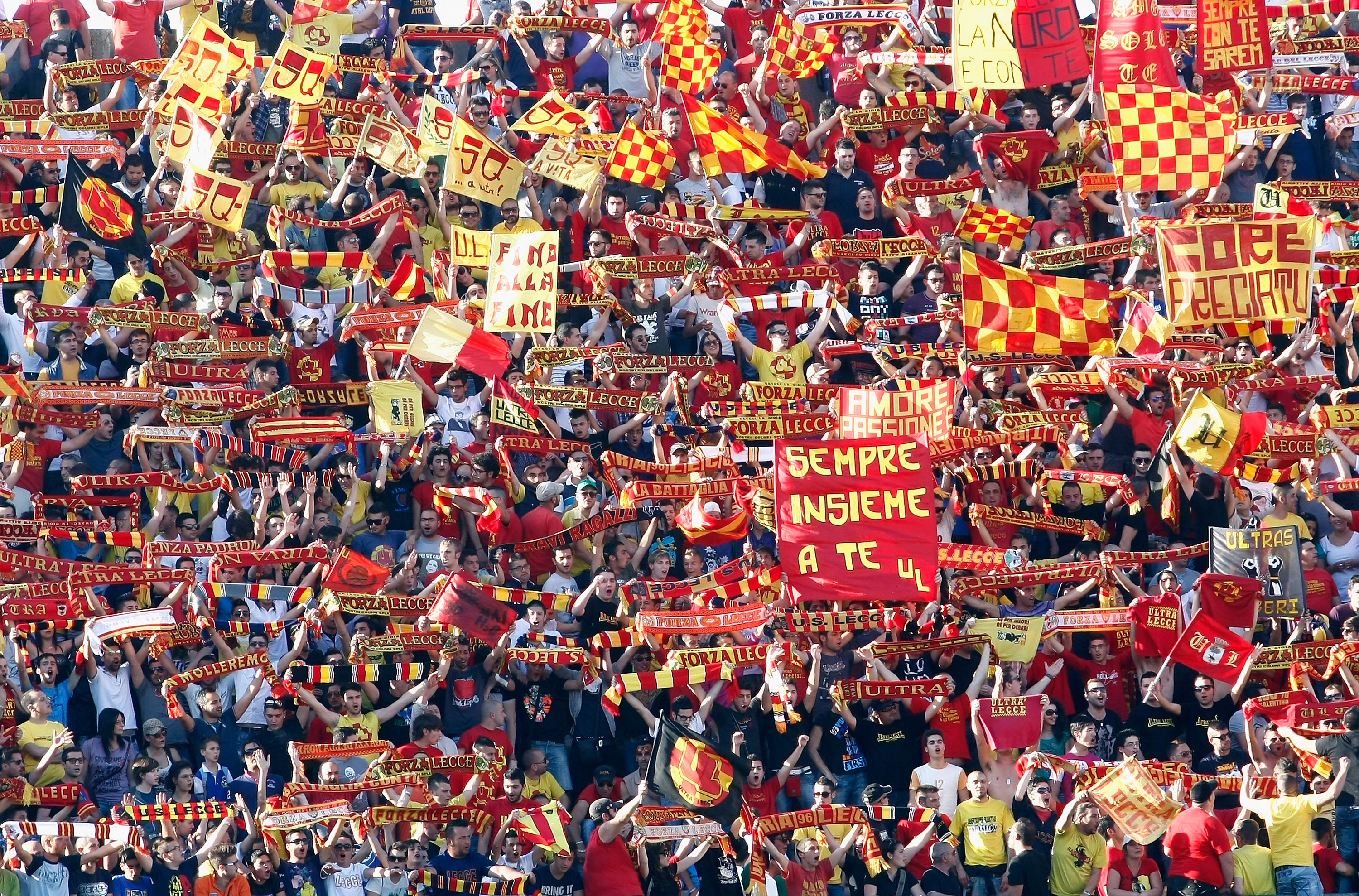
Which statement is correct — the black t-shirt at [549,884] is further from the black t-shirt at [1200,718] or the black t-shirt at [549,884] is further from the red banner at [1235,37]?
the red banner at [1235,37]

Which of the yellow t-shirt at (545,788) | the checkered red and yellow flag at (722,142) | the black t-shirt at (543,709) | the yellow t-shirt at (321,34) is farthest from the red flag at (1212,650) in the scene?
the yellow t-shirt at (321,34)

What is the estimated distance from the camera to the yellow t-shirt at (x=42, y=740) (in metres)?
18.0

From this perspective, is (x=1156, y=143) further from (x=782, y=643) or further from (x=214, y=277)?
(x=214, y=277)

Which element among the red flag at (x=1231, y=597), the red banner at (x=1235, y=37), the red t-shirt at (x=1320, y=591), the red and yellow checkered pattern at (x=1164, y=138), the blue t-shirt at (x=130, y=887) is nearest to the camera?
the blue t-shirt at (x=130, y=887)

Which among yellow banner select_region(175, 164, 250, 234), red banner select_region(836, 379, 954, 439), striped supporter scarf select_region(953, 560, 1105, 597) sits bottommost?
striped supporter scarf select_region(953, 560, 1105, 597)

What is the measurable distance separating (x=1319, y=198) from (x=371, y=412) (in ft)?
26.2

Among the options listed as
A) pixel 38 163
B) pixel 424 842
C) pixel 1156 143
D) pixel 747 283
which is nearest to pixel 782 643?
pixel 424 842

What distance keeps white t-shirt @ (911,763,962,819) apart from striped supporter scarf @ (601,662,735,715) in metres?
1.47

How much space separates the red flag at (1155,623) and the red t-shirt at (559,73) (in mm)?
7333

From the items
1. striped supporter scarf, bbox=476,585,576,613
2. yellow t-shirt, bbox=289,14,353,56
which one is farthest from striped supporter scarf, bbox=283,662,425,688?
yellow t-shirt, bbox=289,14,353,56

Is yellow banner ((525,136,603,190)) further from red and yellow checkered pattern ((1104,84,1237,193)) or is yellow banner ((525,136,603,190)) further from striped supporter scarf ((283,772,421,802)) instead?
striped supporter scarf ((283,772,421,802))

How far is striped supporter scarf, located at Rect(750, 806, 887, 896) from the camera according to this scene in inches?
696

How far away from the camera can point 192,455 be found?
→ 2044 centimetres

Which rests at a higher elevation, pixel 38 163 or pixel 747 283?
pixel 38 163
